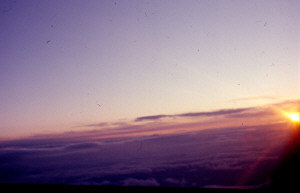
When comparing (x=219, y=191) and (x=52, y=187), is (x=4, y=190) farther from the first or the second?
(x=219, y=191)

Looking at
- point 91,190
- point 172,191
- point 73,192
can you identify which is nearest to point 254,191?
point 172,191

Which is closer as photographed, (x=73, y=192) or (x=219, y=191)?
(x=219, y=191)

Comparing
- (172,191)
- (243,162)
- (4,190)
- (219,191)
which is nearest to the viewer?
(219,191)

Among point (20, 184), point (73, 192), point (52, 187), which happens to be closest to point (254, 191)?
point (73, 192)

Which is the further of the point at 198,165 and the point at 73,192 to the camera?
the point at 198,165

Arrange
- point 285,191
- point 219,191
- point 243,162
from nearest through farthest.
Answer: point 285,191 → point 219,191 → point 243,162

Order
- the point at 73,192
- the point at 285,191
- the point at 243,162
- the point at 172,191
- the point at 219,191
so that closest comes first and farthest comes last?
the point at 285,191 → the point at 219,191 → the point at 172,191 → the point at 73,192 → the point at 243,162

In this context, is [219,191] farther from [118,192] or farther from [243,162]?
[243,162]

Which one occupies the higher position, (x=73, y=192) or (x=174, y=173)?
(x=174, y=173)

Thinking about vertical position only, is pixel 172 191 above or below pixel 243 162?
below
